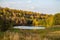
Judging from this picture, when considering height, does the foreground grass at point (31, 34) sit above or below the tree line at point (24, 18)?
below

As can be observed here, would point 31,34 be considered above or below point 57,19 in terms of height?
below

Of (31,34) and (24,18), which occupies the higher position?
(24,18)

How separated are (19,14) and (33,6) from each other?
27 centimetres

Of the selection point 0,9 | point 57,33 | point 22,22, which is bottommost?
point 57,33

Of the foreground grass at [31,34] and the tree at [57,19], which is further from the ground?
the tree at [57,19]

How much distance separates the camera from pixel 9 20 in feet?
7.98

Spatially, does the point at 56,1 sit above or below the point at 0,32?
above

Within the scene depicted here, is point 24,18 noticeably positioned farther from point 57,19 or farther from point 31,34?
point 57,19

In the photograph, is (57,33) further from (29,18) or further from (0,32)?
(0,32)

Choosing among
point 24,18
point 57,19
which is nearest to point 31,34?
point 24,18

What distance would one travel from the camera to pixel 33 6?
8.04ft

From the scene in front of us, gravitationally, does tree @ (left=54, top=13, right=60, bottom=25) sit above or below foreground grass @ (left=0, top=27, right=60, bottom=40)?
above

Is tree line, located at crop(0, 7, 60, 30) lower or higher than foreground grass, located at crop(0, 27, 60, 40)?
higher

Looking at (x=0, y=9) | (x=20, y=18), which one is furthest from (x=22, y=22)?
(x=0, y=9)
